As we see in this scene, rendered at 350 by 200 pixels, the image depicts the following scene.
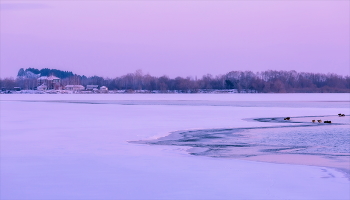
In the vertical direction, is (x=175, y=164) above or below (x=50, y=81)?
below

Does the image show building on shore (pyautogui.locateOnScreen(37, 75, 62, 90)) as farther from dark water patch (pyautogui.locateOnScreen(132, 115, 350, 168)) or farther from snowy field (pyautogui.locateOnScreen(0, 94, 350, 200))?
snowy field (pyautogui.locateOnScreen(0, 94, 350, 200))

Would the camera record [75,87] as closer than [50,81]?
Yes

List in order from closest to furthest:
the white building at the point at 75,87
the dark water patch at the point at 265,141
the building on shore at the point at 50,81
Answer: the dark water patch at the point at 265,141 < the white building at the point at 75,87 < the building on shore at the point at 50,81

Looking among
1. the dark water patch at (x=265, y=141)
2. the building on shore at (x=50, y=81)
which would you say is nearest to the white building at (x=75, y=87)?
the building on shore at (x=50, y=81)

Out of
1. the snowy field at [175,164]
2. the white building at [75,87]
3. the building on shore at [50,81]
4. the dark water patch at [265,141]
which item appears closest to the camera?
the snowy field at [175,164]

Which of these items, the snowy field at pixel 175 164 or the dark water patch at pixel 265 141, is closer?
the snowy field at pixel 175 164

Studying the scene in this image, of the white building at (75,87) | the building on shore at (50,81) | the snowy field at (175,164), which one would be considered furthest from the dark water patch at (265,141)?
the building on shore at (50,81)

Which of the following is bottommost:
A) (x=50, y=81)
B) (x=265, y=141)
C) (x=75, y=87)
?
(x=75, y=87)

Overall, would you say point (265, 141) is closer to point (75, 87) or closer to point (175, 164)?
point (175, 164)

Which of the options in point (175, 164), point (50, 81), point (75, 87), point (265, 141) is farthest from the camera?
point (50, 81)

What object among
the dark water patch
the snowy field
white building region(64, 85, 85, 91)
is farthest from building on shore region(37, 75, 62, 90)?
the snowy field

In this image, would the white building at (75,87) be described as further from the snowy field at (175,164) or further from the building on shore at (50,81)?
the snowy field at (175,164)

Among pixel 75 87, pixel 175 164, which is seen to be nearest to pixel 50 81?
pixel 75 87

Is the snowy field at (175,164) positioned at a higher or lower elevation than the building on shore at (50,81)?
lower
